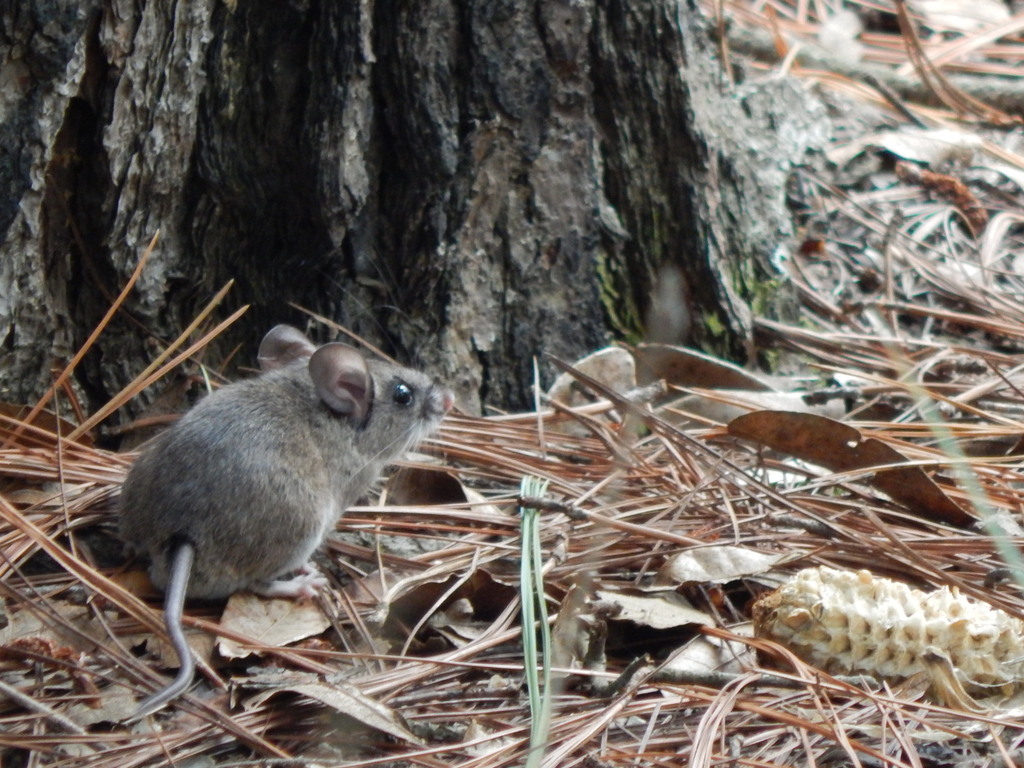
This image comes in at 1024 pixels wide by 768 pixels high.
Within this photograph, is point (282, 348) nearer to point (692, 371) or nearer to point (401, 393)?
point (401, 393)

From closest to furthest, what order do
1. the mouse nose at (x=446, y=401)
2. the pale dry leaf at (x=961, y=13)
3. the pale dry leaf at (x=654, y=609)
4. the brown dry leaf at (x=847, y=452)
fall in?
the pale dry leaf at (x=654, y=609)
the brown dry leaf at (x=847, y=452)
the mouse nose at (x=446, y=401)
the pale dry leaf at (x=961, y=13)

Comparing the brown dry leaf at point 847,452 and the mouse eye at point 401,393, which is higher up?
the mouse eye at point 401,393

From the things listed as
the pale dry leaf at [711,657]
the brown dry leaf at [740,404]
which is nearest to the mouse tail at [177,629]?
the pale dry leaf at [711,657]

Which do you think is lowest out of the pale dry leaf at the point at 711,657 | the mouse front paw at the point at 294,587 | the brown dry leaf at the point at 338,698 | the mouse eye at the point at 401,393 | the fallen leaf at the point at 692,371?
the pale dry leaf at the point at 711,657

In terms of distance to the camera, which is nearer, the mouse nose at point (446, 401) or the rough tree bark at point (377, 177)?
the rough tree bark at point (377, 177)

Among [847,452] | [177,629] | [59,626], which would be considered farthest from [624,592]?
[59,626]

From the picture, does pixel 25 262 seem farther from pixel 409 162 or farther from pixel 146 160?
pixel 409 162

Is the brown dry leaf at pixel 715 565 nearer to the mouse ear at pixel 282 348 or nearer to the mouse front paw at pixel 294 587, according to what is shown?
the mouse front paw at pixel 294 587

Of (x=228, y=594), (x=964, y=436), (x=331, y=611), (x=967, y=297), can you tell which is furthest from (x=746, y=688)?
(x=967, y=297)
